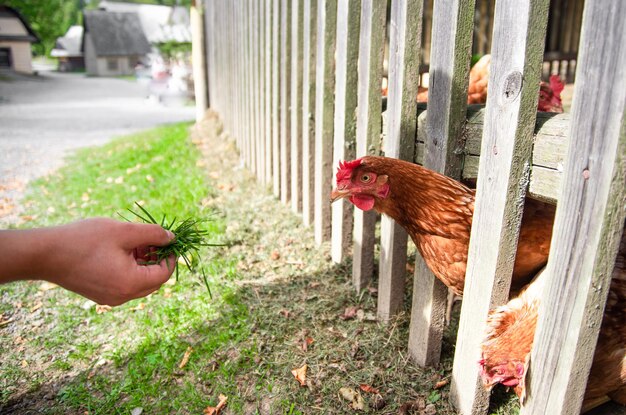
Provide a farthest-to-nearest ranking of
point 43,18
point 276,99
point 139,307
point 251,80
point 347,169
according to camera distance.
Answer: point 43,18
point 251,80
point 276,99
point 139,307
point 347,169

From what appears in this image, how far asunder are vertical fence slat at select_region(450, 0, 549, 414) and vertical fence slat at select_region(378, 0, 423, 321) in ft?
1.95

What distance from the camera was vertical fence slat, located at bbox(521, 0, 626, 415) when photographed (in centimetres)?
126

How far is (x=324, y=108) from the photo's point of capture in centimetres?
333

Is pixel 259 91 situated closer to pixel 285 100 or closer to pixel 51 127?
pixel 285 100

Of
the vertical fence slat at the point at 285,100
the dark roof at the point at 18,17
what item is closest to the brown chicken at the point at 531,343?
the vertical fence slat at the point at 285,100

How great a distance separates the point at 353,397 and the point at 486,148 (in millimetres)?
1293

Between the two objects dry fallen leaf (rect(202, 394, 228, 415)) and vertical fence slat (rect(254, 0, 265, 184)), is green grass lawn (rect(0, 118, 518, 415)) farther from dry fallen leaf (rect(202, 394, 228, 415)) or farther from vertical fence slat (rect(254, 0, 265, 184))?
vertical fence slat (rect(254, 0, 265, 184))

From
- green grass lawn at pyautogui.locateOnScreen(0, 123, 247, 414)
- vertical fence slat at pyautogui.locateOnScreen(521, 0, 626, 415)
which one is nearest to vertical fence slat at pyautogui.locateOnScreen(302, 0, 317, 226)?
green grass lawn at pyautogui.locateOnScreen(0, 123, 247, 414)

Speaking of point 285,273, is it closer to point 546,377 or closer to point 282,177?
point 282,177

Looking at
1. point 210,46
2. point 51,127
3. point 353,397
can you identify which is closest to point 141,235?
point 353,397

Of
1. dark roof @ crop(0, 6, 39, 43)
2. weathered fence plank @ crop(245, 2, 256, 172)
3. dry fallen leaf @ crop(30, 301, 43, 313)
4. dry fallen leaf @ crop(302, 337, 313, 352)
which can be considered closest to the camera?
dry fallen leaf @ crop(302, 337, 313, 352)

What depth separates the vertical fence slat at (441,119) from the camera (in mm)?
1878

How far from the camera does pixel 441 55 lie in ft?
6.41

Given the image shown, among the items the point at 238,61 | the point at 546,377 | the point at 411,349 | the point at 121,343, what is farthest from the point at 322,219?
the point at 238,61
